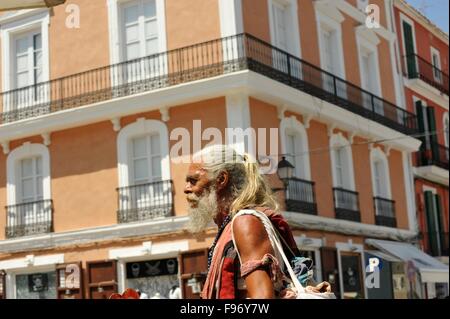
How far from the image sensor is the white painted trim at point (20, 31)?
42.4ft

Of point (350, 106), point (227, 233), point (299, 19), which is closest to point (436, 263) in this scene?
point (350, 106)

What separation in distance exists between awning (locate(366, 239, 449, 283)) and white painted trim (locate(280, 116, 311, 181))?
7.83 ft

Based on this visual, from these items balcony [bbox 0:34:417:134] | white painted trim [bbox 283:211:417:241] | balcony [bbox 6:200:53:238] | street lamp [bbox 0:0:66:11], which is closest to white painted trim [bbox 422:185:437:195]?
white painted trim [bbox 283:211:417:241]

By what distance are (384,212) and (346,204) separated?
1.75 metres

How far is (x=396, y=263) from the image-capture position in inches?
635

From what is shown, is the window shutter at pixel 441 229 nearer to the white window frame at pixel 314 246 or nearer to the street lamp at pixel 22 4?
the white window frame at pixel 314 246

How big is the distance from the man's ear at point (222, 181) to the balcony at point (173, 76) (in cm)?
983

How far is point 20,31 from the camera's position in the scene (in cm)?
1321

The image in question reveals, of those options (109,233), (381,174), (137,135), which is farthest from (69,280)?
(381,174)

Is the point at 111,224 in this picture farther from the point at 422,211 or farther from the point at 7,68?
the point at 422,211

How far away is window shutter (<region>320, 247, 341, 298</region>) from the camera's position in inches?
553

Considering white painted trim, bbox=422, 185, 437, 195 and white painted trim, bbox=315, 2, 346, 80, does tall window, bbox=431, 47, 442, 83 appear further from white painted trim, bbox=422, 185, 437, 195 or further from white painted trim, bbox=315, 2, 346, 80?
white painted trim, bbox=315, 2, 346, 80

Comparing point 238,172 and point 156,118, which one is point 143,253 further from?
point 238,172

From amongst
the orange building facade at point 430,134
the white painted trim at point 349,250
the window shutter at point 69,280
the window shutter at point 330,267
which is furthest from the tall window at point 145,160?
the orange building facade at point 430,134
